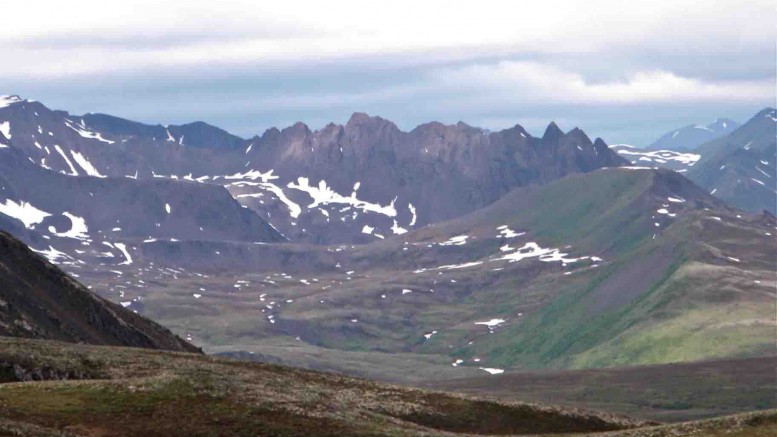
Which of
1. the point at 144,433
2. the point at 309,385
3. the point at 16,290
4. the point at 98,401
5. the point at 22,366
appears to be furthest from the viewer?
the point at 16,290

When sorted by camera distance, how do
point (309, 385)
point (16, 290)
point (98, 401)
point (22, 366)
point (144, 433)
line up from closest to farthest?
point (144, 433) → point (98, 401) → point (22, 366) → point (309, 385) → point (16, 290)

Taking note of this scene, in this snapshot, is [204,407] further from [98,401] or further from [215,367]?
[215,367]

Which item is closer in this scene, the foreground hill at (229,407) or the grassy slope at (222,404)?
the foreground hill at (229,407)

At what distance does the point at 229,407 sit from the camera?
3738 inches

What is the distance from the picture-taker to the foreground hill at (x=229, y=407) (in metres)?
90.1

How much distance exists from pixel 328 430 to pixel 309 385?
97.5 ft

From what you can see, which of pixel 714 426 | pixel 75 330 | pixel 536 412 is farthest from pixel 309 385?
pixel 75 330

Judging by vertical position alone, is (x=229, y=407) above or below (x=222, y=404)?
below

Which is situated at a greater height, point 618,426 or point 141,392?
point 141,392

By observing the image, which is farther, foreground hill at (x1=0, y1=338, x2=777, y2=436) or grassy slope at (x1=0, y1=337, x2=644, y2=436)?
grassy slope at (x1=0, y1=337, x2=644, y2=436)

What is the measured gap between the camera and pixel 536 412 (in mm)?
127062

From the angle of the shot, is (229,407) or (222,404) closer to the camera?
(229,407)

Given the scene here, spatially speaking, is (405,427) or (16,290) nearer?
(405,427)

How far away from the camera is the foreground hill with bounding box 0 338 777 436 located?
296ft
